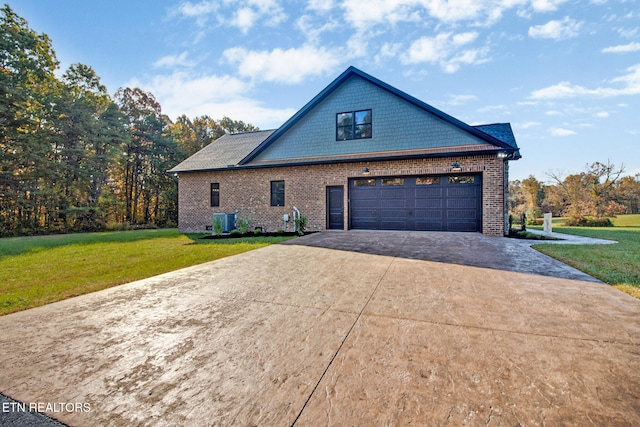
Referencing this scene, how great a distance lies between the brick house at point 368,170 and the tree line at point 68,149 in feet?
36.7

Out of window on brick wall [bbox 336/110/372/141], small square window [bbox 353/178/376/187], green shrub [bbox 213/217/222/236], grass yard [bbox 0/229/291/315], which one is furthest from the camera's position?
green shrub [bbox 213/217/222/236]

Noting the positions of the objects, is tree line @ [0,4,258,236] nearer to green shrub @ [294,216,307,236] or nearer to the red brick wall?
the red brick wall

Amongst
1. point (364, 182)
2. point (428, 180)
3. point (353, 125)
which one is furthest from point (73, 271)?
point (428, 180)

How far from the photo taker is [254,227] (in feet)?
44.0

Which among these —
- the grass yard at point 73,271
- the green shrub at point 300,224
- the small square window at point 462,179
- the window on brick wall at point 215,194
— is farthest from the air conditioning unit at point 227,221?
the small square window at point 462,179

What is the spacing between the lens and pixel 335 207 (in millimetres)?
12203

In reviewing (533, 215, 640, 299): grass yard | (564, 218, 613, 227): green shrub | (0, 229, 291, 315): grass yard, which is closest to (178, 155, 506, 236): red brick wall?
(533, 215, 640, 299): grass yard

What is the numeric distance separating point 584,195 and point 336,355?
91.2 ft

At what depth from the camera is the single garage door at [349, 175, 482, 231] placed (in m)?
10.5

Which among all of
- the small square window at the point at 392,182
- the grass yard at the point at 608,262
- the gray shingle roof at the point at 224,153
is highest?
the gray shingle roof at the point at 224,153

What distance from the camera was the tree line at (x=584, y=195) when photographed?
1970cm

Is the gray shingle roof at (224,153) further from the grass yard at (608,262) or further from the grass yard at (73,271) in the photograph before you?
the grass yard at (608,262)

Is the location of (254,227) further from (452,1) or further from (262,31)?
(452,1)

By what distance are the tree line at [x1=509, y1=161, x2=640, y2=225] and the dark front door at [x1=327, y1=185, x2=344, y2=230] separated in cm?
1371
